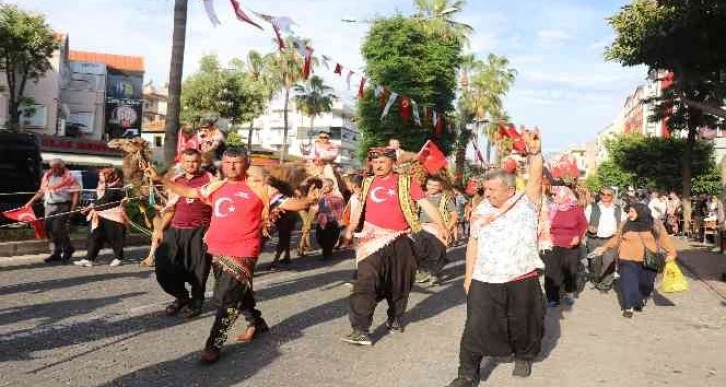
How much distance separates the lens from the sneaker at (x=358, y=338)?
650 centimetres

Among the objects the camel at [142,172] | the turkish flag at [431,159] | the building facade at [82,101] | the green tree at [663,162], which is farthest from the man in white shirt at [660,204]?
the building facade at [82,101]

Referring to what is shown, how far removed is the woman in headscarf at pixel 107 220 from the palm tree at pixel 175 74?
3.97m

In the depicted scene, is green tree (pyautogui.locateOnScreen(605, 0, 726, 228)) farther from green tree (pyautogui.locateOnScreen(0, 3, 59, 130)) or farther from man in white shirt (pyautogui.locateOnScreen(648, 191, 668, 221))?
green tree (pyautogui.locateOnScreen(0, 3, 59, 130))

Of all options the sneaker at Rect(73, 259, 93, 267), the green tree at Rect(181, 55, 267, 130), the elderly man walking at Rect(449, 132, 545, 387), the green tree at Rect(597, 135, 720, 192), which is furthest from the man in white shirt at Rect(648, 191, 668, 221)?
the green tree at Rect(181, 55, 267, 130)

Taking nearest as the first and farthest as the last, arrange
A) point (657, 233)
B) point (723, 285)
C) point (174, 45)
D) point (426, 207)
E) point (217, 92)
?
point (426, 207) → point (657, 233) → point (723, 285) → point (174, 45) → point (217, 92)

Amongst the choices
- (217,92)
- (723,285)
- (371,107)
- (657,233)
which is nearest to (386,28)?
(371,107)

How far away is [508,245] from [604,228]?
659cm

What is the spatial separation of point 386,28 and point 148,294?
34.0 metres

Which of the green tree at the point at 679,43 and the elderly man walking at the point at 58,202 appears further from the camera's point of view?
the green tree at the point at 679,43

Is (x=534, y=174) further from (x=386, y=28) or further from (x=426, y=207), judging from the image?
(x=386, y=28)

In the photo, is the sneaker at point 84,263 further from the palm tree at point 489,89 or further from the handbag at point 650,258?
the palm tree at point 489,89

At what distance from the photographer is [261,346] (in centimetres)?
627

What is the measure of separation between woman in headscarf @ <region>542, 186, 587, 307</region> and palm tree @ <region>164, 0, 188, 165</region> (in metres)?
8.95

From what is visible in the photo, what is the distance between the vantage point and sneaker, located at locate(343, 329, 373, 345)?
6496mm
